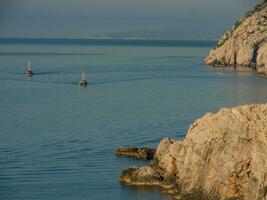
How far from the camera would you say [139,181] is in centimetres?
5188

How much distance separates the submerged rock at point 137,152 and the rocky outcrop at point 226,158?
1100cm

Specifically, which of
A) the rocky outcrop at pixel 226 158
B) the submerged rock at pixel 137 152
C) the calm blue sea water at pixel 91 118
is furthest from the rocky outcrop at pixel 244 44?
the rocky outcrop at pixel 226 158

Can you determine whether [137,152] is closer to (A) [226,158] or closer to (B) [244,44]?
(A) [226,158]

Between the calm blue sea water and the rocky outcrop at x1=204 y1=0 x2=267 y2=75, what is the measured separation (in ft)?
72.4

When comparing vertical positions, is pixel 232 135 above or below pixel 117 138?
above

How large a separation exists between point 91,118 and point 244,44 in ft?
342

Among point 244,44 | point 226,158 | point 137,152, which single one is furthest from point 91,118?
point 244,44

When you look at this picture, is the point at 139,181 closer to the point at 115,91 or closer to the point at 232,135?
the point at 232,135

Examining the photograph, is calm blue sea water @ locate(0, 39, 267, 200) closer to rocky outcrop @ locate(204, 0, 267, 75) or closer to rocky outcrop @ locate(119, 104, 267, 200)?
rocky outcrop @ locate(119, 104, 267, 200)

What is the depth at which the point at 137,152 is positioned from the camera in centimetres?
6184

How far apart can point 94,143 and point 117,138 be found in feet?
11.1

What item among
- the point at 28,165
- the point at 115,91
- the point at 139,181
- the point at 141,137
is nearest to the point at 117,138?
the point at 141,137

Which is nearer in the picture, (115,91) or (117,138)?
(117,138)

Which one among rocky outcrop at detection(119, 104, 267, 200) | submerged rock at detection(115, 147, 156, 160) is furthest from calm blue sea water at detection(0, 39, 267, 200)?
rocky outcrop at detection(119, 104, 267, 200)
